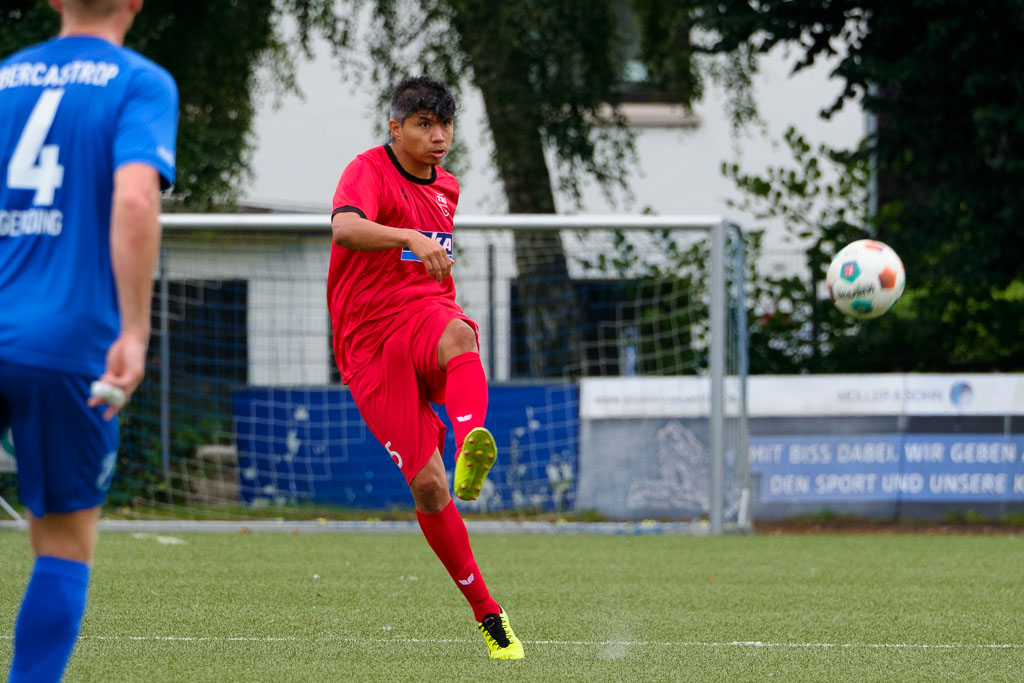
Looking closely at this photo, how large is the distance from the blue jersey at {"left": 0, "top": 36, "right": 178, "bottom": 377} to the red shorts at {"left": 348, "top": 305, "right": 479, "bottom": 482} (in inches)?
73.8

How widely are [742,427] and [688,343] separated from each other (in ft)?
5.94

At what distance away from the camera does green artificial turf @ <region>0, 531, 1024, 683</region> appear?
414 centimetres

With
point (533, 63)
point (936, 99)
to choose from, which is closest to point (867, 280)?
point (936, 99)

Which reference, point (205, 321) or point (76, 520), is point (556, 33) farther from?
point (76, 520)

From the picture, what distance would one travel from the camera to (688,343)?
11219 mm

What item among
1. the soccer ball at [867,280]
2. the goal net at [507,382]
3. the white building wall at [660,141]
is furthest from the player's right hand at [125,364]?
the white building wall at [660,141]

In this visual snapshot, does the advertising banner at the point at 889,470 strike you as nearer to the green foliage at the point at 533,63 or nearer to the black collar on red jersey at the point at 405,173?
the green foliage at the point at 533,63

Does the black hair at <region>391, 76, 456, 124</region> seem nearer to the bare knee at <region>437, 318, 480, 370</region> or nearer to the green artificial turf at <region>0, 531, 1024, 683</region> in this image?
the bare knee at <region>437, 318, 480, 370</region>

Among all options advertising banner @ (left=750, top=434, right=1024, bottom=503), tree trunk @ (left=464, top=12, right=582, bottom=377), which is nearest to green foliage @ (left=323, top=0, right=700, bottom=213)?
tree trunk @ (left=464, top=12, right=582, bottom=377)

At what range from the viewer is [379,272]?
14.9 ft

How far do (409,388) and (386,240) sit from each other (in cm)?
54

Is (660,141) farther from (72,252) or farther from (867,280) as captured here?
(72,252)

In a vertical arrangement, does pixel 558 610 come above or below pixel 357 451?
below

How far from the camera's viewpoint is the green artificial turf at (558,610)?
4.14 m
